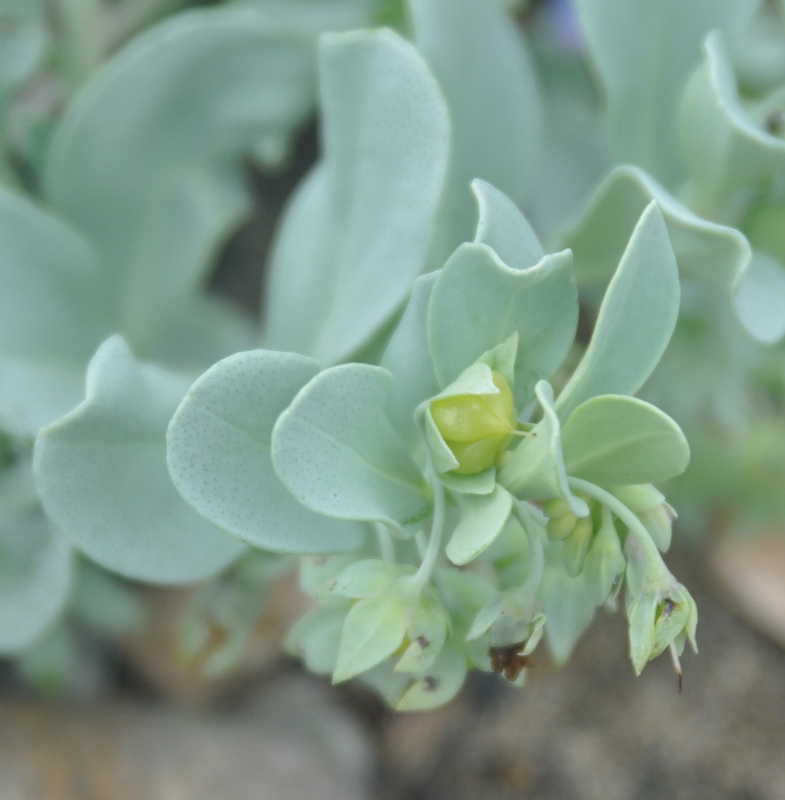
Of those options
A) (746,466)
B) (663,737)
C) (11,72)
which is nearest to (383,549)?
(11,72)

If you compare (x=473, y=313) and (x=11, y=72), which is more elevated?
(x=473, y=313)

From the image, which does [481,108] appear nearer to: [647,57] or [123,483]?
[647,57]

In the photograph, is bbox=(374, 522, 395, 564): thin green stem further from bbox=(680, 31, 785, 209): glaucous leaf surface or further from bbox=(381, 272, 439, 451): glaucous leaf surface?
bbox=(680, 31, 785, 209): glaucous leaf surface

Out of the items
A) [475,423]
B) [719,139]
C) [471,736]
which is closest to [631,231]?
[719,139]

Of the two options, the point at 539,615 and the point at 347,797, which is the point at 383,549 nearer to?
the point at 539,615

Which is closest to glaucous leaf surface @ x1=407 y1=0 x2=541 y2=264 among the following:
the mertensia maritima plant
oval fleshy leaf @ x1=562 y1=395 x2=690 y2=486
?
the mertensia maritima plant

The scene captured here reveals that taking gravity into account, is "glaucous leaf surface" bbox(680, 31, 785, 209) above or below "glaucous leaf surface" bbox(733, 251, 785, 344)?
above
